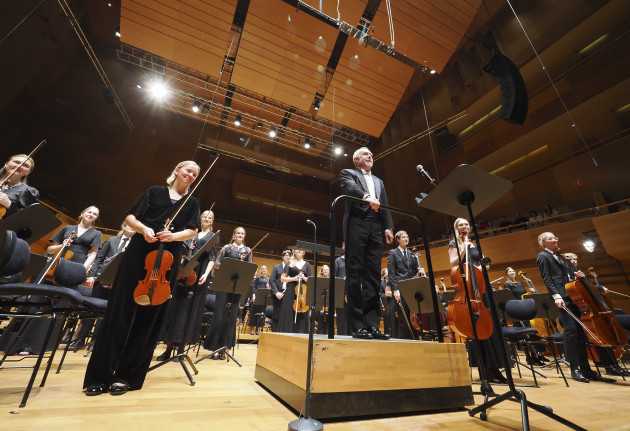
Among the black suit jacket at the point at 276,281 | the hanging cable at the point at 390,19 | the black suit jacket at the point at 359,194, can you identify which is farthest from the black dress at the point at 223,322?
the hanging cable at the point at 390,19

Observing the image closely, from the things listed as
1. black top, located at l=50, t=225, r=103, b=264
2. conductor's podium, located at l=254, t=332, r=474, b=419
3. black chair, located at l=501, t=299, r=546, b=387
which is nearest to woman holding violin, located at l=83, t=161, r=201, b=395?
conductor's podium, located at l=254, t=332, r=474, b=419

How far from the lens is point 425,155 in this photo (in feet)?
31.6

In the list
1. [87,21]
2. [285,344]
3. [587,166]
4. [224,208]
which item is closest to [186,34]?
[87,21]

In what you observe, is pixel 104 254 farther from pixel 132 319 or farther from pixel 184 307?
pixel 132 319

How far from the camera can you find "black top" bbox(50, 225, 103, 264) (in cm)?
302

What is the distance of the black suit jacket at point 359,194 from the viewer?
2.09m

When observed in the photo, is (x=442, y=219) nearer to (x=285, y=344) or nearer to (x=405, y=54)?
(x=405, y=54)

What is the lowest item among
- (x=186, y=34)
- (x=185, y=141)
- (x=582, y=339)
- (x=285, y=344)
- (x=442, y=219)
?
(x=285, y=344)

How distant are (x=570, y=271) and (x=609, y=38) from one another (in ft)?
24.0

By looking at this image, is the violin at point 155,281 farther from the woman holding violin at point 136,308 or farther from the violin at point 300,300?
the violin at point 300,300

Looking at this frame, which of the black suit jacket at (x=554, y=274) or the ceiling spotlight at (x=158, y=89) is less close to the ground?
the ceiling spotlight at (x=158, y=89)

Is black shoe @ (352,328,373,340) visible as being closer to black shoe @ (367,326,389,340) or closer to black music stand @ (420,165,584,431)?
black shoe @ (367,326,389,340)

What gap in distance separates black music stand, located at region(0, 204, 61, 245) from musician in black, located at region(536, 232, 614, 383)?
4284 mm

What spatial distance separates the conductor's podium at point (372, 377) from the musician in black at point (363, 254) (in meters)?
0.37
